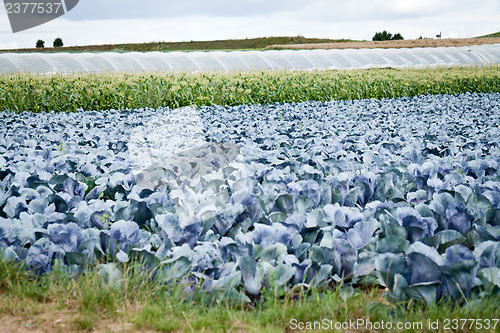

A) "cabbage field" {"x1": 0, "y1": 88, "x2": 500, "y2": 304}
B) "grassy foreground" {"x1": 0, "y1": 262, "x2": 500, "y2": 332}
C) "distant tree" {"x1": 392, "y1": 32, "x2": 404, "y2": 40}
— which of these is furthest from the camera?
"distant tree" {"x1": 392, "y1": 32, "x2": 404, "y2": 40}

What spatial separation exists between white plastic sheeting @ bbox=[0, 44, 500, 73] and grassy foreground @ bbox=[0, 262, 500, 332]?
61.7 ft

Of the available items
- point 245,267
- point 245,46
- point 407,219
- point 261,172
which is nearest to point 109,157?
point 261,172

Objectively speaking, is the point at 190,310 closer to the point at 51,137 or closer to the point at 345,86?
the point at 51,137

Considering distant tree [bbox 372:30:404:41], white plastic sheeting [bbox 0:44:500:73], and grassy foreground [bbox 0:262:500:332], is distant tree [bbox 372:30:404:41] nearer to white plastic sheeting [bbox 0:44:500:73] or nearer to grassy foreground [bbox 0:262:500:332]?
white plastic sheeting [bbox 0:44:500:73]

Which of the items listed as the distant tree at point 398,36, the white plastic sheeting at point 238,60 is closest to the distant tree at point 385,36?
the distant tree at point 398,36

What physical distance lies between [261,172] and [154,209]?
1375 millimetres

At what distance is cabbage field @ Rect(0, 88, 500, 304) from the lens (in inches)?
92.4

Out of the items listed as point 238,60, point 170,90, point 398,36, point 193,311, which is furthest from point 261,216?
point 398,36

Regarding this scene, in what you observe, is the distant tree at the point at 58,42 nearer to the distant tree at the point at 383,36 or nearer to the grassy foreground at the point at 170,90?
the distant tree at the point at 383,36

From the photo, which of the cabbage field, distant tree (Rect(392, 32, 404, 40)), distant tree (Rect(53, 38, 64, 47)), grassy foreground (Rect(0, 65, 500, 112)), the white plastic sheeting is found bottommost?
the cabbage field

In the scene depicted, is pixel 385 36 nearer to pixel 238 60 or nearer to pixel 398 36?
pixel 398 36

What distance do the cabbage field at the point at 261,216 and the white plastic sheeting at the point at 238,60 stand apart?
16.9m

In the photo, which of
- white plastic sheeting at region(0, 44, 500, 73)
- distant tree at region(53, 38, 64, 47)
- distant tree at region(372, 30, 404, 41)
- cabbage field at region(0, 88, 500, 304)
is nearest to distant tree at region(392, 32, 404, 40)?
distant tree at region(372, 30, 404, 41)

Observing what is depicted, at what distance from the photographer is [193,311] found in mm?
2170
